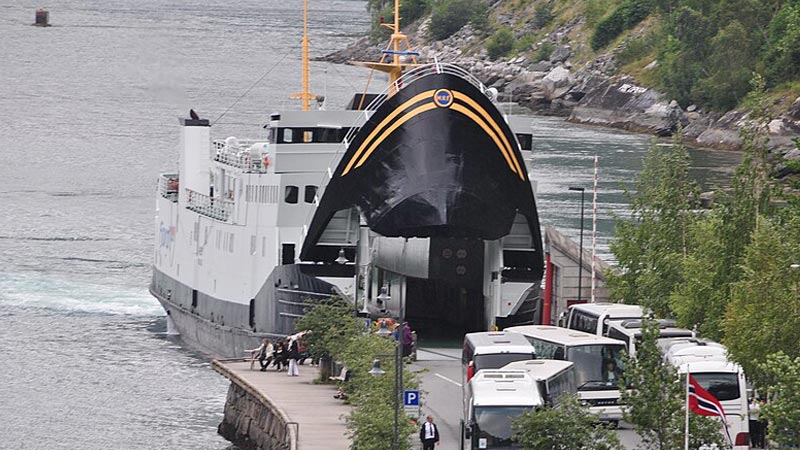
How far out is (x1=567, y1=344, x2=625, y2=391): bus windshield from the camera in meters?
43.4

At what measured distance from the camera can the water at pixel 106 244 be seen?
6038cm

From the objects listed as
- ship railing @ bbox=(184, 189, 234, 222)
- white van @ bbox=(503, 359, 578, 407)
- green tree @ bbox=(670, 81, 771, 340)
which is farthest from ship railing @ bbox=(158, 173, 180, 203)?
white van @ bbox=(503, 359, 578, 407)

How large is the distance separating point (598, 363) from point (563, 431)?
285 inches

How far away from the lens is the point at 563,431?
36.6 meters

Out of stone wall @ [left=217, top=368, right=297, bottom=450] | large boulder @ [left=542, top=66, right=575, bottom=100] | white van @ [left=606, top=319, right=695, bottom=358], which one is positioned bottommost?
stone wall @ [left=217, top=368, right=297, bottom=450]

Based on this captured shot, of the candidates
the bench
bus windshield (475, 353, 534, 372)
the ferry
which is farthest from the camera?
the ferry

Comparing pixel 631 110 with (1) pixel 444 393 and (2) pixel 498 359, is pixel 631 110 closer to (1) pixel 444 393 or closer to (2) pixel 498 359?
(1) pixel 444 393

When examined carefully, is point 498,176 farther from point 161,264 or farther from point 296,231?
point 161,264

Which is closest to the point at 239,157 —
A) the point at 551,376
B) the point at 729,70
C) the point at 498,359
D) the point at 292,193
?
the point at 292,193

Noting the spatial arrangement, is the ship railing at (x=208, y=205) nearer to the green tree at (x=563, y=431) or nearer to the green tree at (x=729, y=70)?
the green tree at (x=563, y=431)

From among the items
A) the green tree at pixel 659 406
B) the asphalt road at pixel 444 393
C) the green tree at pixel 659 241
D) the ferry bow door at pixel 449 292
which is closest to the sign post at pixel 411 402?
the asphalt road at pixel 444 393

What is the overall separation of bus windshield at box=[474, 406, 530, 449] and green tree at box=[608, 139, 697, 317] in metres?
16.6

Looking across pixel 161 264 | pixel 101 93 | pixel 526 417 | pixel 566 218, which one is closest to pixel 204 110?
pixel 101 93

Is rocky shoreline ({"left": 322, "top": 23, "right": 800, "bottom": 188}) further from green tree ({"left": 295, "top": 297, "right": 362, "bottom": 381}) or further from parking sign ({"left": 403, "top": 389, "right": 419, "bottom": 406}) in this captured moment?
parking sign ({"left": 403, "top": 389, "right": 419, "bottom": 406})
